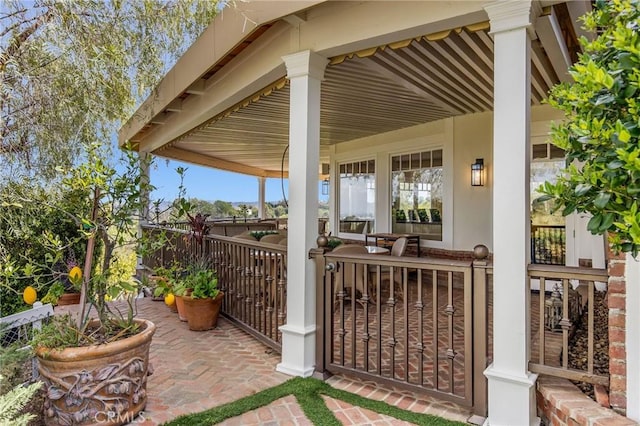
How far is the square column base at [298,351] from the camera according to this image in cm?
313

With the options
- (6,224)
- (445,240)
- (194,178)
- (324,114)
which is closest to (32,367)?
(6,224)

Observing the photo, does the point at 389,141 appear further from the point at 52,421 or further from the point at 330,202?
the point at 52,421

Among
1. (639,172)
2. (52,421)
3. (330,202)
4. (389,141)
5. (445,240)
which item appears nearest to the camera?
(639,172)

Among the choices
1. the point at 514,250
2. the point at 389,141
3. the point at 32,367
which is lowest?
the point at 32,367

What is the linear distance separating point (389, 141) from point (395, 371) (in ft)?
17.7

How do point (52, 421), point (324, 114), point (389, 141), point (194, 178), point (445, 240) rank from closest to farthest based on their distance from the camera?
1. point (52, 421)
2. point (324, 114)
3. point (445, 240)
4. point (389, 141)
5. point (194, 178)

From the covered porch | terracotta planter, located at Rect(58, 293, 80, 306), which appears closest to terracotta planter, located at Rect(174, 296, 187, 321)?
the covered porch

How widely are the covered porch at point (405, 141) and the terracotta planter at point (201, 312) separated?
26cm

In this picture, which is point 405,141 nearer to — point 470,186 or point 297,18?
point 470,186

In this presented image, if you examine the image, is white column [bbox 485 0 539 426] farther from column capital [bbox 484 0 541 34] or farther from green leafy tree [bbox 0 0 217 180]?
green leafy tree [bbox 0 0 217 180]

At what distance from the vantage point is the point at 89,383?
2.21 metres

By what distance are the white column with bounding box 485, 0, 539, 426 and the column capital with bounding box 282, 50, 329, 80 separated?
1364 mm

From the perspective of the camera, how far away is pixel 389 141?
764 cm

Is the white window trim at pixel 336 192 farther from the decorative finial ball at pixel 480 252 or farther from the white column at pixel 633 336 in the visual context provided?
the white column at pixel 633 336
